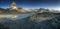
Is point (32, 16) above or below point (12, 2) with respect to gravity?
below

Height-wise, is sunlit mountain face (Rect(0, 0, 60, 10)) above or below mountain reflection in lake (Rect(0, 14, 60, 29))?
above

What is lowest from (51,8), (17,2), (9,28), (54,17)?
(9,28)

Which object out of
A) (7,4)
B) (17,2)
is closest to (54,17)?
(17,2)

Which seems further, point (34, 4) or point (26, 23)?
point (34, 4)

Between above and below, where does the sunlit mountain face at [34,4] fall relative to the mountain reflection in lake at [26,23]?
above

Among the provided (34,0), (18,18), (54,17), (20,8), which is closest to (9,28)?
(18,18)

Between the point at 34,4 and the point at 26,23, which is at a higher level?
the point at 34,4

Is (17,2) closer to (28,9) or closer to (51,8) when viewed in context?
(28,9)
